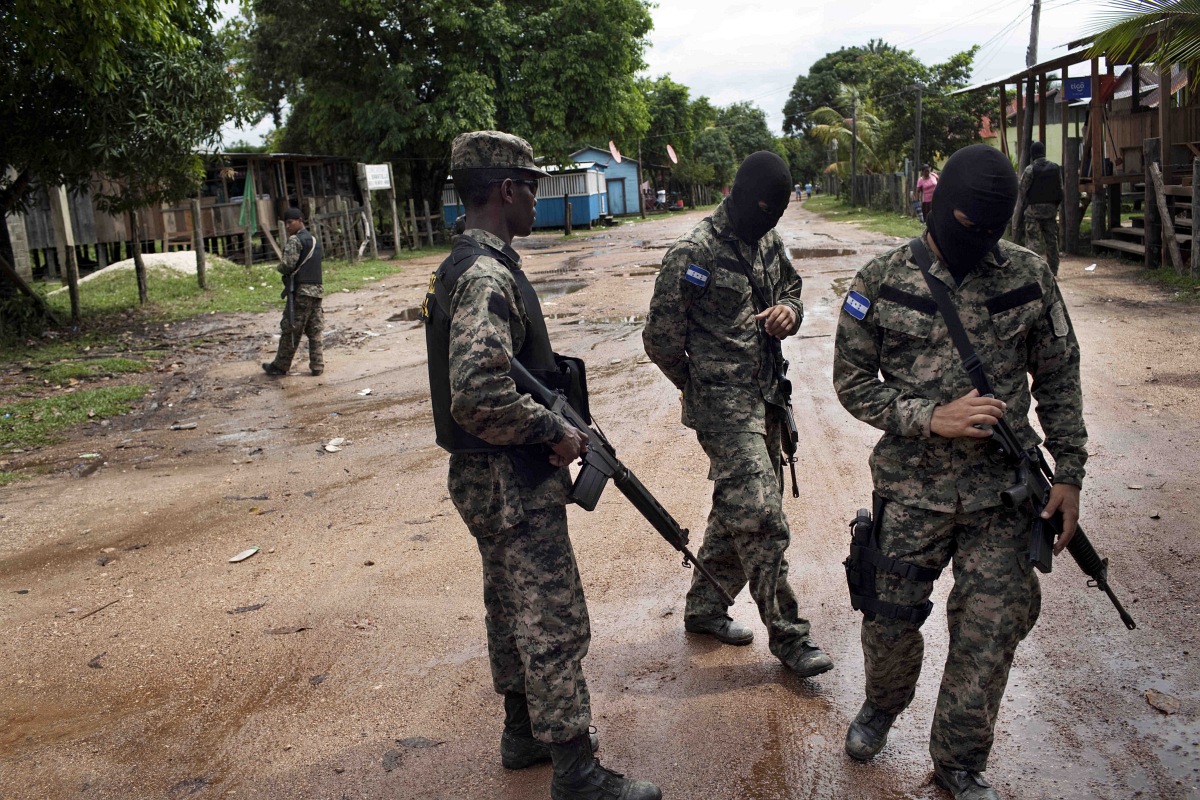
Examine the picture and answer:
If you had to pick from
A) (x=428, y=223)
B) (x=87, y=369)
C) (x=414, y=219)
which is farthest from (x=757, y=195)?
(x=428, y=223)

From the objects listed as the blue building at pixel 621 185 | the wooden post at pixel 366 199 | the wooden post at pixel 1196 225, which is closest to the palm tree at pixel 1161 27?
the wooden post at pixel 1196 225

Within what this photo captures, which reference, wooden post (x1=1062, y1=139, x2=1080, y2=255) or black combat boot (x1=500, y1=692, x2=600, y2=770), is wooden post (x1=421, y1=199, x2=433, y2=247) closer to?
wooden post (x1=1062, y1=139, x2=1080, y2=255)

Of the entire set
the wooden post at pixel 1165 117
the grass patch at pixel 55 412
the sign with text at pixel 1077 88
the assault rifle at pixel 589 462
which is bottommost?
the grass patch at pixel 55 412

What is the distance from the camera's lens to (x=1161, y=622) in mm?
3982

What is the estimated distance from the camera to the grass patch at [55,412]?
856 cm

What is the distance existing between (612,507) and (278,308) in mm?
12364

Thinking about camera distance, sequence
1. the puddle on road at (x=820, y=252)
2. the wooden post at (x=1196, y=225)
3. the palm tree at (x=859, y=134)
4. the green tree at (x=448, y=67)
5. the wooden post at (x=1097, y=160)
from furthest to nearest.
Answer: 1. the palm tree at (x=859, y=134)
2. the green tree at (x=448, y=67)
3. the puddle on road at (x=820, y=252)
4. the wooden post at (x=1097, y=160)
5. the wooden post at (x=1196, y=225)

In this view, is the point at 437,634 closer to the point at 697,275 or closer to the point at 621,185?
the point at 697,275

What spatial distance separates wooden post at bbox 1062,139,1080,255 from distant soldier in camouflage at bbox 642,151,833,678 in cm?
1496

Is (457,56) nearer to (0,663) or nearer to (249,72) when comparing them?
(249,72)

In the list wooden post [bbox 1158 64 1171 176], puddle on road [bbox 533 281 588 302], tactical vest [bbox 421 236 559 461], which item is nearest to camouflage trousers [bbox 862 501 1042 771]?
tactical vest [bbox 421 236 559 461]

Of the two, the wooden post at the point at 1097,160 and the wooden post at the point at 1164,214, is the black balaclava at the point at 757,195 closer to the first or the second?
the wooden post at the point at 1164,214

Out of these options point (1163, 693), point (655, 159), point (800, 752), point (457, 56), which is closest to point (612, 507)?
point (800, 752)

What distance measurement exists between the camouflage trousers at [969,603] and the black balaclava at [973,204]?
0.74m
